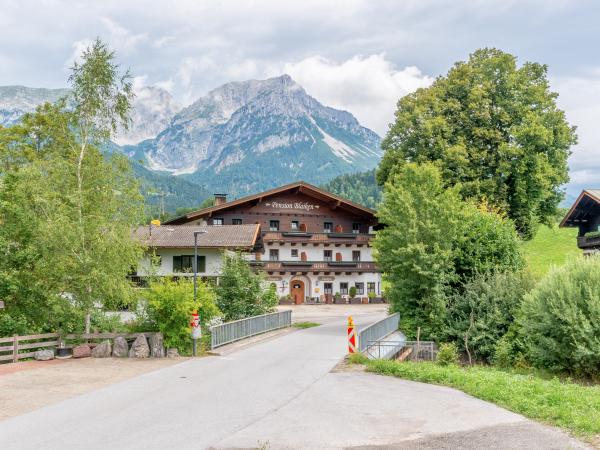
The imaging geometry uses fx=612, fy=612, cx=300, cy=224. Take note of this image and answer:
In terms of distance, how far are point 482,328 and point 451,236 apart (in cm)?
491

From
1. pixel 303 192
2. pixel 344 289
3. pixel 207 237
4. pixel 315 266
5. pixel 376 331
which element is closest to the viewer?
pixel 376 331

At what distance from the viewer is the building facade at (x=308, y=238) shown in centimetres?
5700

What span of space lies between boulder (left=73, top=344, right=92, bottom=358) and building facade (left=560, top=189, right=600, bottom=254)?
3713cm

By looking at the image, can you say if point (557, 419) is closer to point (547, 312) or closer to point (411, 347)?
point (547, 312)

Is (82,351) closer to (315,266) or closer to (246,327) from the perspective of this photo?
(246,327)

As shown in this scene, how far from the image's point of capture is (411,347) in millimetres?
27047

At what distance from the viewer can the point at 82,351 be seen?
22344mm

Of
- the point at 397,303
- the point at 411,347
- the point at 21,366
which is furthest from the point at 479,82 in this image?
the point at 21,366

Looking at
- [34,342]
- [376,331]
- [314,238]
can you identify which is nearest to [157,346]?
[34,342]

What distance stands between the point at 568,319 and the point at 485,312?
8.73 m

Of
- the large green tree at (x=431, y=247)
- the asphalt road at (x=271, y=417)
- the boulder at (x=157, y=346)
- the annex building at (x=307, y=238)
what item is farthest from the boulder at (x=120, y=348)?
the annex building at (x=307, y=238)

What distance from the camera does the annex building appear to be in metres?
56.9

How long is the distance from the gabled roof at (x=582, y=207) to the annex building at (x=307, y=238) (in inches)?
660

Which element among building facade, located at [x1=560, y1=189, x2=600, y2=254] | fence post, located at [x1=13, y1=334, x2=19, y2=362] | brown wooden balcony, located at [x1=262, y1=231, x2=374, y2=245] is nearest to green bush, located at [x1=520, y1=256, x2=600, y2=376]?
fence post, located at [x1=13, y1=334, x2=19, y2=362]
